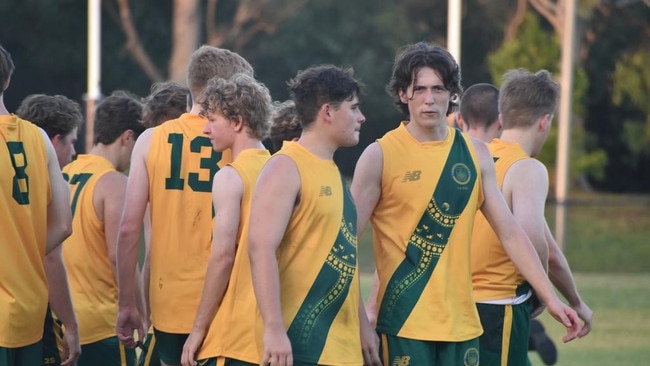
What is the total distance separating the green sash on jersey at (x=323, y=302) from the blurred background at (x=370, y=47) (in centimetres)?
2648

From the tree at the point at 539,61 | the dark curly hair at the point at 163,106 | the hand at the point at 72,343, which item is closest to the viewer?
the hand at the point at 72,343

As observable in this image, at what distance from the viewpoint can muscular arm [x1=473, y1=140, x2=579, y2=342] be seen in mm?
5617

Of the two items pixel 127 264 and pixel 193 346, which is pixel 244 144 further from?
pixel 127 264

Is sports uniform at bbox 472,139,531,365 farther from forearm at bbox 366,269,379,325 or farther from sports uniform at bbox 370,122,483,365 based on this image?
forearm at bbox 366,269,379,325

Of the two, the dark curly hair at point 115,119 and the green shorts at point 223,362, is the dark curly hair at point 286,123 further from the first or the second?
the green shorts at point 223,362

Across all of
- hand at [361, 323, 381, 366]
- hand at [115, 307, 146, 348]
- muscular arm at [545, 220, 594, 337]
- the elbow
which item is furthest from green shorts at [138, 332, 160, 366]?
muscular arm at [545, 220, 594, 337]

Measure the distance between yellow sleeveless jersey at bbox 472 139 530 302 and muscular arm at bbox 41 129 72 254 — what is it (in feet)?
6.98

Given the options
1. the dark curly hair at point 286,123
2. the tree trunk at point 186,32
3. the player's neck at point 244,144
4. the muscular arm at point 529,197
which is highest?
the tree trunk at point 186,32

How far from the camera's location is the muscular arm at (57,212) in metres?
5.28

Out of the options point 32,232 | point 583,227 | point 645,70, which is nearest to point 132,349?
point 32,232

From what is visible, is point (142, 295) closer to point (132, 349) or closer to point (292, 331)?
point (132, 349)

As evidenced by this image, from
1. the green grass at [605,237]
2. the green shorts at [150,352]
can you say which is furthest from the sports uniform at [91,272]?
the green grass at [605,237]

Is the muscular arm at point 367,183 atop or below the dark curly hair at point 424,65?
below

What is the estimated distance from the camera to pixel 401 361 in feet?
17.9
